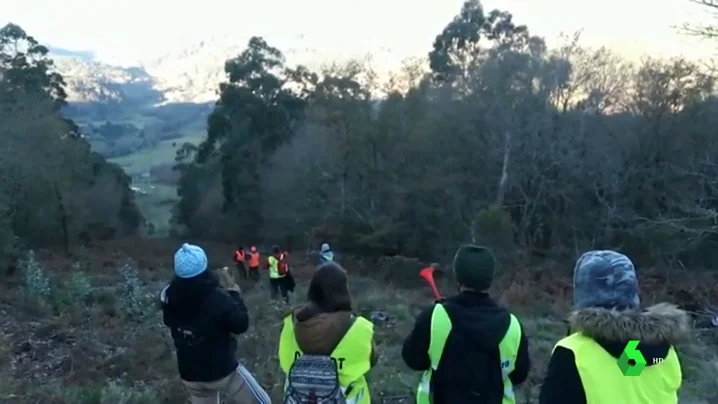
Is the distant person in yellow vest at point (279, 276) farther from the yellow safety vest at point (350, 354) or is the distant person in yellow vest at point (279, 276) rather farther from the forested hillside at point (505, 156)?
the forested hillside at point (505, 156)

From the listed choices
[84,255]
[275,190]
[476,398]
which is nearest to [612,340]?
[476,398]

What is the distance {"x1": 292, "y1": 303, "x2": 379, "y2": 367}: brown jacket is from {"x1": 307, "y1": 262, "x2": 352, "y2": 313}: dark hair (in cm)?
3

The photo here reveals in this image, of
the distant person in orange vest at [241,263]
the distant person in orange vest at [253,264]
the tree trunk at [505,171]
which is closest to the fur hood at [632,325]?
the distant person in orange vest at [253,264]

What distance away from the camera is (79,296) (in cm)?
1354

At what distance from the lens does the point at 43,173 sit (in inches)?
1131

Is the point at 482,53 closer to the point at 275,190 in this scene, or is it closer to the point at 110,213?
the point at 275,190

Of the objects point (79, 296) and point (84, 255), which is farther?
point (84, 255)

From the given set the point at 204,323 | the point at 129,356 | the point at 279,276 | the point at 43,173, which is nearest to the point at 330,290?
the point at 204,323

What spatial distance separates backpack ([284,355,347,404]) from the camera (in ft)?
12.8

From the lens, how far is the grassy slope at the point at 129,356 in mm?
6457

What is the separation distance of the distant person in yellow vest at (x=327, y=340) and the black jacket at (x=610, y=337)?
1.62 metres

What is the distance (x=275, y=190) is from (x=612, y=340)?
1444 inches

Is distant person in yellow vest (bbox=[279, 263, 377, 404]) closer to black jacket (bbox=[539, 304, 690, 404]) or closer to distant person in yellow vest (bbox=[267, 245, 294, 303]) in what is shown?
black jacket (bbox=[539, 304, 690, 404])

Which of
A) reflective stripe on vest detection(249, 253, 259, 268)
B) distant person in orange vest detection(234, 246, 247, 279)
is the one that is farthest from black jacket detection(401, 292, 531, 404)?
distant person in orange vest detection(234, 246, 247, 279)
